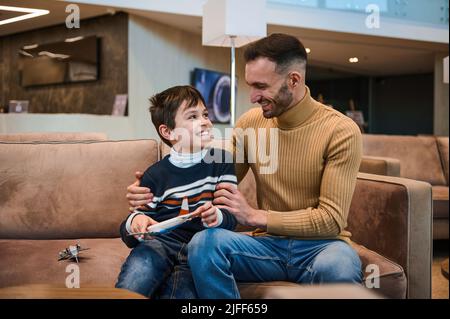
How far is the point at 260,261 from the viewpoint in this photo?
55.8 inches

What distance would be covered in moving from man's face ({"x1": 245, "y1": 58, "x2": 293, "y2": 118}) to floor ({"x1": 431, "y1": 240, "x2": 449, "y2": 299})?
1.45 m

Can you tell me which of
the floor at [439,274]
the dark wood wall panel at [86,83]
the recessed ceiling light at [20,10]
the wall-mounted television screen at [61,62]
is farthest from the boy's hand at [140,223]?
the wall-mounted television screen at [61,62]

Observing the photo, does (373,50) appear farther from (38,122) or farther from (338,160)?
(338,160)

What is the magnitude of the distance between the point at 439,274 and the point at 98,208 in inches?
80.5

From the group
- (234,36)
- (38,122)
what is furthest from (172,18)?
(234,36)

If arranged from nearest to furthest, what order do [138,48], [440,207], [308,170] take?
[308,170] < [440,207] < [138,48]

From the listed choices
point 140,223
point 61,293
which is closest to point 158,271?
point 140,223

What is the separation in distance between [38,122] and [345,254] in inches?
166

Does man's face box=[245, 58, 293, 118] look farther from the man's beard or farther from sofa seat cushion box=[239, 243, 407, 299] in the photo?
sofa seat cushion box=[239, 243, 407, 299]

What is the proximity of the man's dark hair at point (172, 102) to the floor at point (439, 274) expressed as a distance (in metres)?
1.61

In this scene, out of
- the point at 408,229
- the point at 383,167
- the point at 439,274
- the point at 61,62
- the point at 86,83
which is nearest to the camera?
the point at 408,229

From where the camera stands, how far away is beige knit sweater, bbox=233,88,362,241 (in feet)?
4.67

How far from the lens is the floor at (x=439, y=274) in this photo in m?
2.49

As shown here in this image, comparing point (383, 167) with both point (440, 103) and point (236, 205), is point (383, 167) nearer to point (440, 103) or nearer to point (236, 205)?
point (236, 205)
